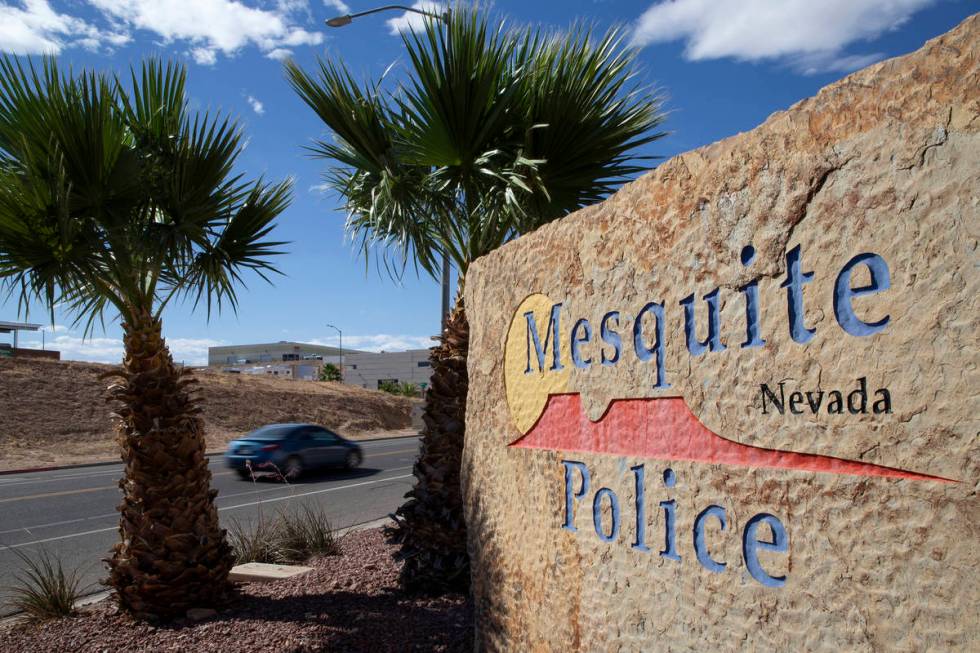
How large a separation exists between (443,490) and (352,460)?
12.1 meters

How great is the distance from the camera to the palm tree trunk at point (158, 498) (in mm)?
5586

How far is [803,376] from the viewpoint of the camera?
8.27 ft

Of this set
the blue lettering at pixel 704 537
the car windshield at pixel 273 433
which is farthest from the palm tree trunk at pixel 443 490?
the car windshield at pixel 273 433

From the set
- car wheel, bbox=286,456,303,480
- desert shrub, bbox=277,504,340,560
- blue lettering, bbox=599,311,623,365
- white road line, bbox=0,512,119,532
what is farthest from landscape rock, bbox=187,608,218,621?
car wheel, bbox=286,456,303,480

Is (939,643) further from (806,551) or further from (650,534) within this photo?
(650,534)

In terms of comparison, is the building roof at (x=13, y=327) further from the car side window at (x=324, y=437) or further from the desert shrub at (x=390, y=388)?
the car side window at (x=324, y=437)

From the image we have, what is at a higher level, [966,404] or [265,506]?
[966,404]

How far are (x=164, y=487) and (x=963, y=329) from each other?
5202 mm

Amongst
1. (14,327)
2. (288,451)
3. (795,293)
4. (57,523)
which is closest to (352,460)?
(288,451)

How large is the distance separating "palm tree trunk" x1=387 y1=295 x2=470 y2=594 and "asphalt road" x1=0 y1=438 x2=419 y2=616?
→ 3.05 m

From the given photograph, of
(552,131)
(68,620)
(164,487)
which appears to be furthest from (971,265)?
(68,620)

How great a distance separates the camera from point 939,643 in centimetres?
216

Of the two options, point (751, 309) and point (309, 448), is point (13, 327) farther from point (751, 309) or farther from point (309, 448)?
point (751, 309)

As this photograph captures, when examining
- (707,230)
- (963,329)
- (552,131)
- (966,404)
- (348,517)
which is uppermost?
(552,131)
